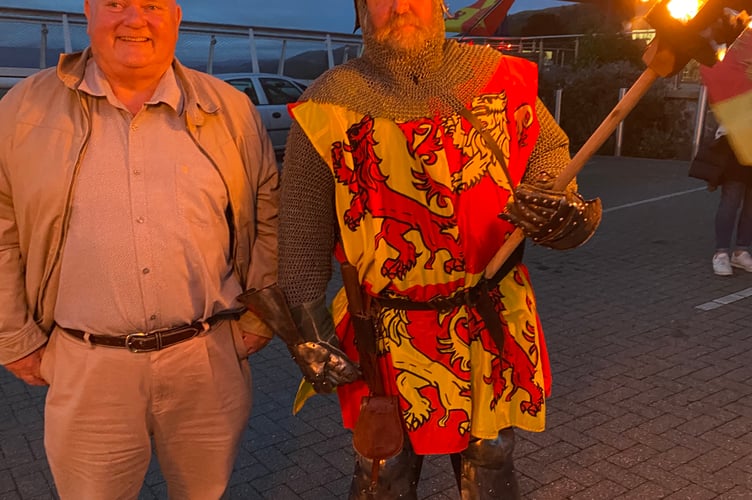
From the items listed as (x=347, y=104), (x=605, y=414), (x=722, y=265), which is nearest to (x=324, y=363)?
(x=347, y=104)

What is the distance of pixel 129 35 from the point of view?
5.85 ft

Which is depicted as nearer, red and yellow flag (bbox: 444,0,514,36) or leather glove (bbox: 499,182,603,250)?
leather glove (bbox: 499,182,603,250)

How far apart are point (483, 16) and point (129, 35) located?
1501cm

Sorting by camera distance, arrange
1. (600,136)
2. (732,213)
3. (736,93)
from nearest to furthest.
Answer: (736,93)
(600,136)
(732,213)

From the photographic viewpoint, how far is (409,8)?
1.87 metres

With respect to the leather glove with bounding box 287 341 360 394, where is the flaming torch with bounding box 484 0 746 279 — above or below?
above

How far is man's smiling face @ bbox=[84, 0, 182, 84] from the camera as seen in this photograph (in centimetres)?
178

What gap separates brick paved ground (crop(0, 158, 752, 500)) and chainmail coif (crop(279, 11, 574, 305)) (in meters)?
1.33

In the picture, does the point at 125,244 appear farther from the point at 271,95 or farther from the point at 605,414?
the point at 271,95

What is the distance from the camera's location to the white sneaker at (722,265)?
5.76 meters

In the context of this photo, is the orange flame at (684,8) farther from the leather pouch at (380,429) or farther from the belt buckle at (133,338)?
the belt buckle at (133,338)

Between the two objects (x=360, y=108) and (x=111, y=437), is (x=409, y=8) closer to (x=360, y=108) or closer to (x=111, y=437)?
(x=360, y=108)

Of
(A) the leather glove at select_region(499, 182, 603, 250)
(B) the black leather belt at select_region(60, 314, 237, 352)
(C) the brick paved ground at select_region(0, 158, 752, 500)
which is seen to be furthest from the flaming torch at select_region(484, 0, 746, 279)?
(C) the brick paved ground at select_region(0, 158, 752, 500)

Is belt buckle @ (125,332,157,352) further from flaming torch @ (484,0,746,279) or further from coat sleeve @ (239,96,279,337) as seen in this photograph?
flaming torch @ (484,0,746,279)
